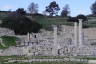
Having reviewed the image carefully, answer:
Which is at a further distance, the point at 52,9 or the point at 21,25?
the point at 52,9

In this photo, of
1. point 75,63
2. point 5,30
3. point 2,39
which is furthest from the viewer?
point 5,30

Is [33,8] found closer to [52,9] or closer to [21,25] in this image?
[52,9]

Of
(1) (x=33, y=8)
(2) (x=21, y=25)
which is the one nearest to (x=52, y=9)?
(1) (x=33, y=8)

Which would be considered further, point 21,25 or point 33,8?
point 33,8

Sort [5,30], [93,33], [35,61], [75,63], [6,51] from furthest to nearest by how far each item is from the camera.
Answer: [5,30], [93,33], [6,51], [35,61], [75,63]

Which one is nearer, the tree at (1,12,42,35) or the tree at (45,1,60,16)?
the tree at (1,12,42,35)

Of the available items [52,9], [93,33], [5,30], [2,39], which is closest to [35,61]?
[2,39]

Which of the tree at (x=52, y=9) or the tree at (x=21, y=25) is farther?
the tree at (x=52, y=9)

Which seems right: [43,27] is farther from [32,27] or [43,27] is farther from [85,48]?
[85,48]

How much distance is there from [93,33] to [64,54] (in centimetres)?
2387

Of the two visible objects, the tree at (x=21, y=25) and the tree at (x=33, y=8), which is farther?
the tree at (x=33, y=8)

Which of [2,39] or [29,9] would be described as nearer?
[2,39]

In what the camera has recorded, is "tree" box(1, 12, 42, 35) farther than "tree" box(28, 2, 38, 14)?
No

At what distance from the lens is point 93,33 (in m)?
50.0
